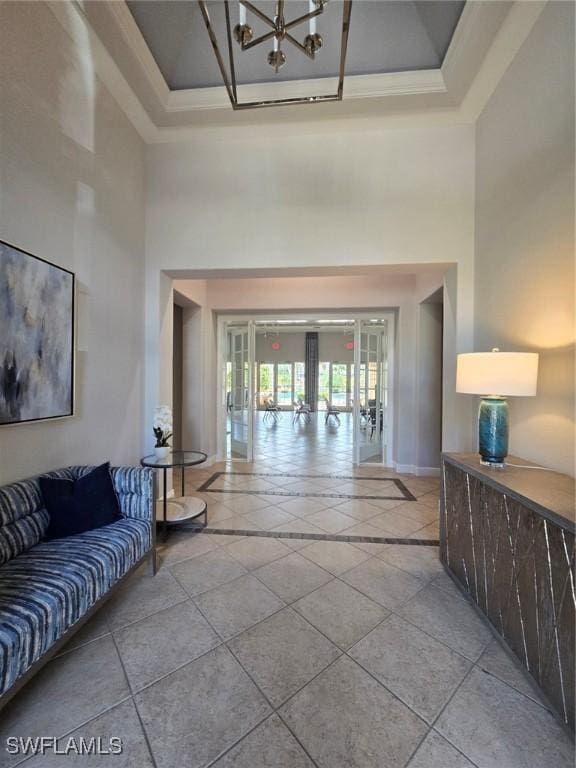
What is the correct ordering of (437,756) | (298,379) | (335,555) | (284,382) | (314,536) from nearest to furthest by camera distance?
(437,756)
(335,555)
(314,536)
(298,379)
(284,382)

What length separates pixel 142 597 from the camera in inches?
81.0

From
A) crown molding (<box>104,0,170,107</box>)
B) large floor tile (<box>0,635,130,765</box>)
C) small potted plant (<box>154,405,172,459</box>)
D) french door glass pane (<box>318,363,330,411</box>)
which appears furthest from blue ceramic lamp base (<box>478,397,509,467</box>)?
french door glass pane (<box>318,363,330,411</box>)

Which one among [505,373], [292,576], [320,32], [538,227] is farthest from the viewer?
[320,32]

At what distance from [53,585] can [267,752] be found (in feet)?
3.76

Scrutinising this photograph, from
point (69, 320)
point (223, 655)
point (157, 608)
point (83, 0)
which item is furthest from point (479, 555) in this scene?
point (83, 0)

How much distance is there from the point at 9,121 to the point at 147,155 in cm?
184

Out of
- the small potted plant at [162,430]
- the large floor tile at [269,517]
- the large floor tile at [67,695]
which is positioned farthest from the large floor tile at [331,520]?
the large floor tile at [67,695]

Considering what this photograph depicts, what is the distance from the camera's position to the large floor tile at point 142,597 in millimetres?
1894

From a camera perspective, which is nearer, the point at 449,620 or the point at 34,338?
the point at 449,620

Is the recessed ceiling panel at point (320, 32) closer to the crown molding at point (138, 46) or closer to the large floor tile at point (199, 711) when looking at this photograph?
the crown molding at point (138, 46)

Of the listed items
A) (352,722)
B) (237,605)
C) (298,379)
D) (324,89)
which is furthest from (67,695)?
(298,379)

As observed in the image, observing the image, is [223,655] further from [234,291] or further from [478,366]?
[234,291]

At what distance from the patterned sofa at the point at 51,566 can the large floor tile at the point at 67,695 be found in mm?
185

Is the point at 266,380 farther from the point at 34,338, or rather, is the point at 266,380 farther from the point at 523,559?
the point at 523,559
